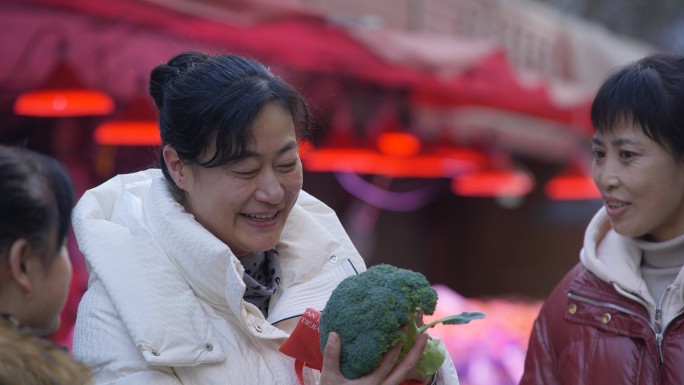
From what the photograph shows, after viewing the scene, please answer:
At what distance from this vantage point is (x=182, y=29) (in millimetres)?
3980

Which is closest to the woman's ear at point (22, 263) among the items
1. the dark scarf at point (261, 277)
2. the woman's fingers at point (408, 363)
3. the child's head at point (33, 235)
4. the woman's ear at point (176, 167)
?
the child's head at point (33, 235)

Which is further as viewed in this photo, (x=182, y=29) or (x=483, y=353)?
(x=483, y=353)

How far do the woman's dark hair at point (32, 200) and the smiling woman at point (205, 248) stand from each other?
0.39 feet

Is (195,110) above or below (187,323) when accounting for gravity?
above

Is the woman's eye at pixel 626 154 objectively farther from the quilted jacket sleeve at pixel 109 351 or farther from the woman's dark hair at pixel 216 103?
the quilted jacket sleeve at pixel 109 351

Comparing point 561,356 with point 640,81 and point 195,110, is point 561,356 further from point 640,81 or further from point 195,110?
point 195,110

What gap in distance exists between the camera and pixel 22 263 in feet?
5.53

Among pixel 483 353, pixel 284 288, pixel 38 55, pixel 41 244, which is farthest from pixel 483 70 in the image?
pixel 41 244

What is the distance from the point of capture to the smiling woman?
173 centimetres

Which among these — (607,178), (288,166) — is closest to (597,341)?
(607,178)

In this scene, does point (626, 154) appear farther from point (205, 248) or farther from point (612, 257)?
point (205, 248)

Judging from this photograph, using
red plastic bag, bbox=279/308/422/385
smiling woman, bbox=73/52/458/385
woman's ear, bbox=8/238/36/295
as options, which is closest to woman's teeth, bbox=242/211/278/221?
smiling woman, bbox=73/52/458/385

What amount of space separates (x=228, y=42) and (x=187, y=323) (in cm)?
267

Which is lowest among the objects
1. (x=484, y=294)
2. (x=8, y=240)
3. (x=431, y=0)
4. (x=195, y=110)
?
(x=484, y=294)
